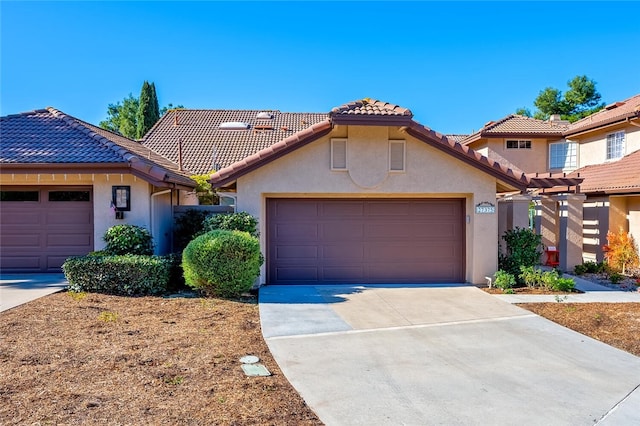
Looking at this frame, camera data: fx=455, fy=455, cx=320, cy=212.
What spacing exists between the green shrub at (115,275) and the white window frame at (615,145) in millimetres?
17019

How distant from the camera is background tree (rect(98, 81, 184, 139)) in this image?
36125mm

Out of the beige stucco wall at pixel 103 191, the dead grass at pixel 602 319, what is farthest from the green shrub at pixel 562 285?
the beige stucco wall at pixel 103 191

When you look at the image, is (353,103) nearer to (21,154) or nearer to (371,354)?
(371,354)

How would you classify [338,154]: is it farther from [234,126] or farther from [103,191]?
[234,126]

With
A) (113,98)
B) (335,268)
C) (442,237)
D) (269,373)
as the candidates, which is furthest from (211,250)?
(113,98)

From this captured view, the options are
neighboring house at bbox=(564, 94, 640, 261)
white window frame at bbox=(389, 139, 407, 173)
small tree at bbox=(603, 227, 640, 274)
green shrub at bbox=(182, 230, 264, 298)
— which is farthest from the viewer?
neighboring house at bbox=(564, 94, 640, 261)

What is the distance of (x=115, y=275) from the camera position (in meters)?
10.1

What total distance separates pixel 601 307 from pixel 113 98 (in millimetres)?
45764

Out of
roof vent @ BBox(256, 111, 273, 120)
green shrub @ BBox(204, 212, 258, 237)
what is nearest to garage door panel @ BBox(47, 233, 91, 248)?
green shrub @ BBox(204, 212, 258, 237)

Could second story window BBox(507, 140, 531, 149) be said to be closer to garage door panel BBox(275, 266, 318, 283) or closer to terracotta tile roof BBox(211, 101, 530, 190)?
terracotta tile roof BBox(211, 101, 530, 190)

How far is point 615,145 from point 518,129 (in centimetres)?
436

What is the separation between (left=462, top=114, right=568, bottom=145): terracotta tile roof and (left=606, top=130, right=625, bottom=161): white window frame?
2.75 metres

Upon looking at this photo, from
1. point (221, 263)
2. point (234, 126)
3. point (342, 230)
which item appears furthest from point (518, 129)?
point (221, 263)

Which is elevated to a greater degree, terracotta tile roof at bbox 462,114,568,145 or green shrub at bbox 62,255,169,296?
terracotta tile roof at bbox 462,114,568,145
